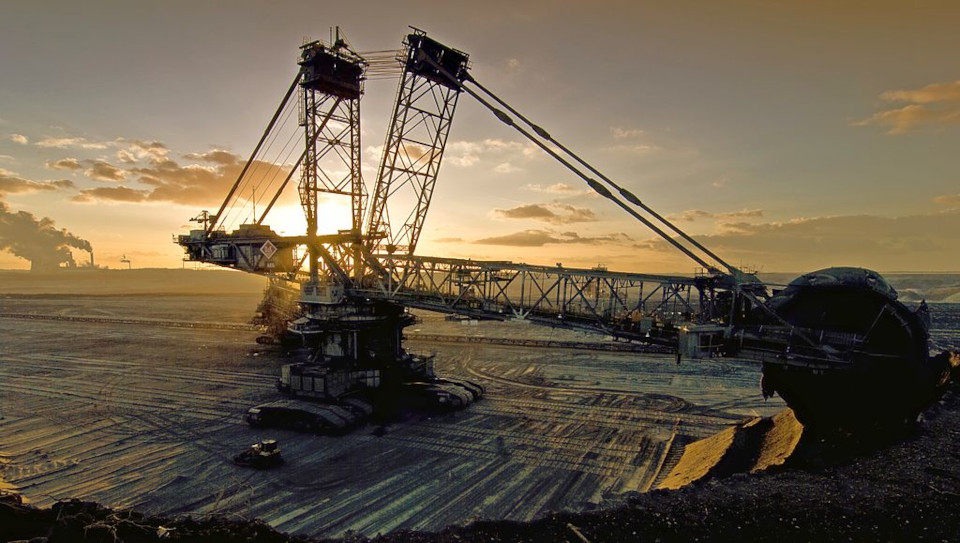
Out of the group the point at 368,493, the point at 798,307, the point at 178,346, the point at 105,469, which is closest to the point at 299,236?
the point at 105,469

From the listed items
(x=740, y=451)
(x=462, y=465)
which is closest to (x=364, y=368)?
(x=462, y=465)

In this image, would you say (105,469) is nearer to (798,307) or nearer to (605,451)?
(605,451)

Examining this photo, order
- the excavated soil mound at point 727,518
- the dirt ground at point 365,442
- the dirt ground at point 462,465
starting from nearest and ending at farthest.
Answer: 1. the excavated soil mound at point 727,518
2. the dirt ground at point 462,465
3. the dirt ground at point 365,442

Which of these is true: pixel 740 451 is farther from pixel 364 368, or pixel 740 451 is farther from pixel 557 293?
pixel 364 368

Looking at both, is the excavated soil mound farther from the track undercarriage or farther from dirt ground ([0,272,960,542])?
the track undercarriage

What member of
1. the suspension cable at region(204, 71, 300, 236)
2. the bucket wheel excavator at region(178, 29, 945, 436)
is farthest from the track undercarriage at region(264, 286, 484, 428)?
the suspension cable at region(204, 71, 300, 236)

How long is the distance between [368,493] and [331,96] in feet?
77.4

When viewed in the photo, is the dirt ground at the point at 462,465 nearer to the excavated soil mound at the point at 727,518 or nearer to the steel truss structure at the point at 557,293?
the excavated soil mound at the point at 727,518

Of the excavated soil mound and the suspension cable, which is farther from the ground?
the suspension cable

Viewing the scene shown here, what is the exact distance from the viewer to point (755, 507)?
8.27 meters

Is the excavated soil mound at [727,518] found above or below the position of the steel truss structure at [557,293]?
below

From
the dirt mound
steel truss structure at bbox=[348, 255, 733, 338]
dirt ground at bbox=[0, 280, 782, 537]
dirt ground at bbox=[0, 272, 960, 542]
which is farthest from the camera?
steel truss structure at bbox=[348, 255, 733, 338]

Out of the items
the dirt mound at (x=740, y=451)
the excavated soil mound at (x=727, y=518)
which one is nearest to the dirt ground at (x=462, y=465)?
the excavated soil mound at (x=727, y=518)

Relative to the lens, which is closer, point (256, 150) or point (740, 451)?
point (740, 451)
